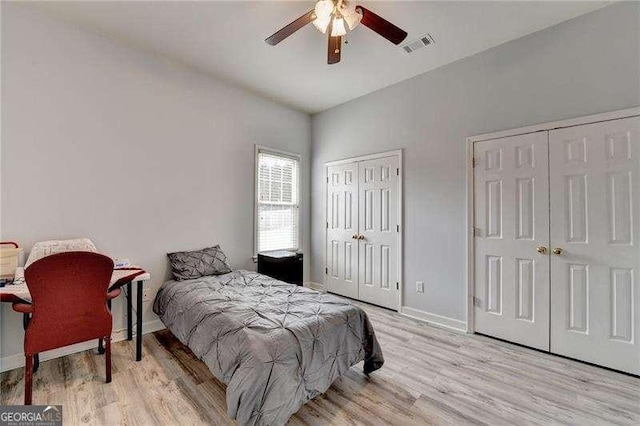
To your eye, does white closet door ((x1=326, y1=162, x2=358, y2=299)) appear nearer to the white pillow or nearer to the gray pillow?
the gray pillow

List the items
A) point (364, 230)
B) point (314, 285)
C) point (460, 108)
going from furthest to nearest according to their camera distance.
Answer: point (314, 285)
point (364, 230)
point (460, 108)

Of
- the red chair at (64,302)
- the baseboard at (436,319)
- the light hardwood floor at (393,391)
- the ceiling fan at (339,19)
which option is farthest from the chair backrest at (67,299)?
the baseboard at (436,319)

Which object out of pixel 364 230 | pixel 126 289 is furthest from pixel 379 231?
pixel 126 289

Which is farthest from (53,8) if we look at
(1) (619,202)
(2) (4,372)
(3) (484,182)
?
(1) (619,202)

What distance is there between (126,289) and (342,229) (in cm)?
273

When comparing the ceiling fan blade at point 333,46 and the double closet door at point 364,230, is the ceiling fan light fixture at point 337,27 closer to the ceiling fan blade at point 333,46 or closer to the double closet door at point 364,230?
the ceiling fan blade at point 333,46

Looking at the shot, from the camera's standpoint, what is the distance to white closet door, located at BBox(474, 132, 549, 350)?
101 inches

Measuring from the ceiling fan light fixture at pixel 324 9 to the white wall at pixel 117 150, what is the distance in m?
1.94

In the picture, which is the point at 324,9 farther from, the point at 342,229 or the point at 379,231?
the point at 342,229

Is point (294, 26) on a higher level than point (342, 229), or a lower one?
higher

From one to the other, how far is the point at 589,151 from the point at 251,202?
11.6 ft

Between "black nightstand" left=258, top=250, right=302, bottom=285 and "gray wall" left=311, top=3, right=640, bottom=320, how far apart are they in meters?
1.45

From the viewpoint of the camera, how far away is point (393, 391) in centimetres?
201

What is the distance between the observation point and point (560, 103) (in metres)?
2.48
